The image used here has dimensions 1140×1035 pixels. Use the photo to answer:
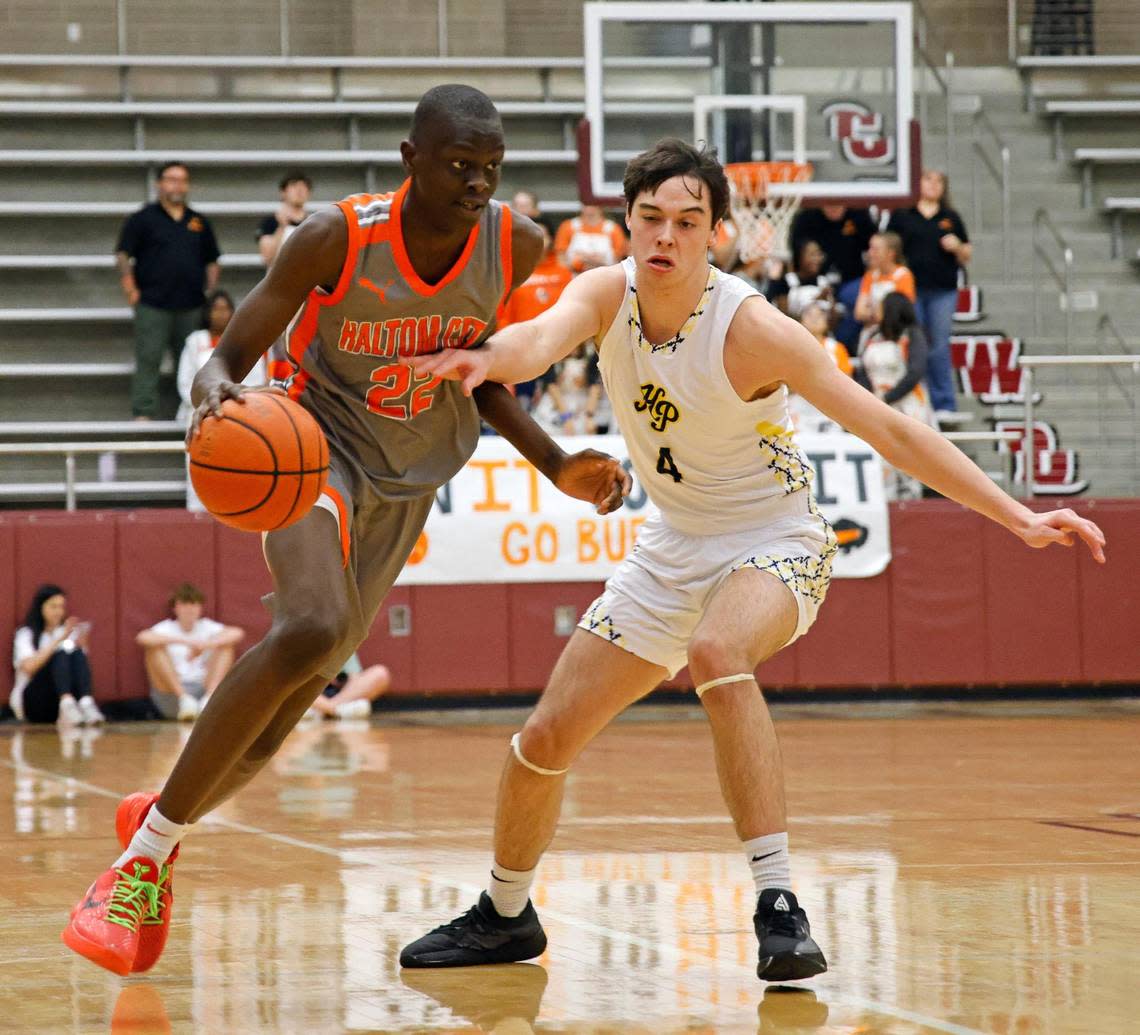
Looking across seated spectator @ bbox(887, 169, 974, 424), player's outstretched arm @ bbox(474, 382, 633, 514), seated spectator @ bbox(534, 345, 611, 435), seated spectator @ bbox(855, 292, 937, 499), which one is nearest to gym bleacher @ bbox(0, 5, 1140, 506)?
seated spectator @ bbox(887, 169, 974, 424)

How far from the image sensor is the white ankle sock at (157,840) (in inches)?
184

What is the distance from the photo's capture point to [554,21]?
19891mm

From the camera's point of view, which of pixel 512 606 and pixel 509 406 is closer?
pixel 509 406

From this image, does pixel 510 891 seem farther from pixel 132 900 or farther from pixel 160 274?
pixel 160 274

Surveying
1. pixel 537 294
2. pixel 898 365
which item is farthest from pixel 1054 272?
pixel 537 294

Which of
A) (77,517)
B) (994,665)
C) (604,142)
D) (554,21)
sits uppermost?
(554,21)

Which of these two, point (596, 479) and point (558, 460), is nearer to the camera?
point (596, 479)

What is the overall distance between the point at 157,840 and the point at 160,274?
1156cm

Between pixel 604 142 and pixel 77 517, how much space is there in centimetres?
503

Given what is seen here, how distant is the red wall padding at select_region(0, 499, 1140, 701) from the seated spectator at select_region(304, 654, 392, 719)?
0.17 m

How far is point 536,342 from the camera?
475cm

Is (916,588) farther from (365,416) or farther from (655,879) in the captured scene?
(365,416)

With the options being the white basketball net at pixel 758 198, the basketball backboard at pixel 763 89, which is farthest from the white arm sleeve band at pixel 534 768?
the white basketball net at pixel 758 198

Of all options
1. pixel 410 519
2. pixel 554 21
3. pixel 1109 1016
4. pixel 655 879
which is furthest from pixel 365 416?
pixel 554 21
